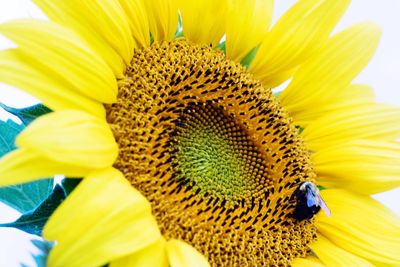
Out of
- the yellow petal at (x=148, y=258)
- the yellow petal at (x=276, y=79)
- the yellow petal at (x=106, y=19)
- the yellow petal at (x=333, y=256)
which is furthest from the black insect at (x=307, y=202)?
the yellow petal at (x=106, y=19)

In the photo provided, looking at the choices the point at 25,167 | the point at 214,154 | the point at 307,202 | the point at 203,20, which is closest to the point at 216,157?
the point at 214,154

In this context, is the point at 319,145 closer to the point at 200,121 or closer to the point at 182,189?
the point at 200,121

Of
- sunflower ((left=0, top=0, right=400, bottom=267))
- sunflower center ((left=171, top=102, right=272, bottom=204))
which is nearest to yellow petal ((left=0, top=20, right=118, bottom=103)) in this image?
sunflower ((left=0, top=0, right=400, bottom=267))

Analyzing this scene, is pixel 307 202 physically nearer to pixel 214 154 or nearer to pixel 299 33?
pixel 214 154

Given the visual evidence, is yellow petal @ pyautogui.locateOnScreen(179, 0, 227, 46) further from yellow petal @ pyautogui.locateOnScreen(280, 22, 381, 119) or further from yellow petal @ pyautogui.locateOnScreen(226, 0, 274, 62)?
yellow petal @ pyautogui.locateOnScreen(280, 22, 381, 119)

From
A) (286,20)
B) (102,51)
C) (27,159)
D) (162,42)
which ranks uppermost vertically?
(286,20)

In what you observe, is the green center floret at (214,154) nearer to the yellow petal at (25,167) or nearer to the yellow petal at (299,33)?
the yellow petal at (299,33)

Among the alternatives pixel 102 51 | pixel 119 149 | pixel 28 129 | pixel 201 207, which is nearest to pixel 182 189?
pixel 201 207
